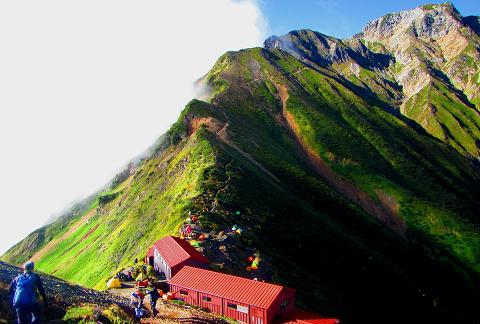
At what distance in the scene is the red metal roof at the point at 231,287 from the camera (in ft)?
123

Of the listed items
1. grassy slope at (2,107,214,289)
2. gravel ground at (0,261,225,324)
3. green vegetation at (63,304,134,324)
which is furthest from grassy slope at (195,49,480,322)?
green vegetation at (63,304,134,324)

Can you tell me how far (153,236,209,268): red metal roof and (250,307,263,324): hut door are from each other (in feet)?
37.3

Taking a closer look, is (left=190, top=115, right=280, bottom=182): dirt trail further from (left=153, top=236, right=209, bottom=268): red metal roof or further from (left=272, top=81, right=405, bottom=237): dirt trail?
(left=153, top=236, right=209, bottom=268): red metal roof

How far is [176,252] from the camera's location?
47.4 meters

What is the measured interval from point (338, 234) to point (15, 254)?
523ft

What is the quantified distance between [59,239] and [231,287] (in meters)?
153

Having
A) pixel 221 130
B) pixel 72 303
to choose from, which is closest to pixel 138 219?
pixel 221 130

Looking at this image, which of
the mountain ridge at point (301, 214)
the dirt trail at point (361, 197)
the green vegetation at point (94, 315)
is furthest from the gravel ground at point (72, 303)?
the dirt trail at point (361, 197)

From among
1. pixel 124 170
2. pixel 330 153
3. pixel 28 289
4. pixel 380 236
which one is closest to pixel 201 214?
pixel 28 289

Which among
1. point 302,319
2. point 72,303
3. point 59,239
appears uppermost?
point 302,319

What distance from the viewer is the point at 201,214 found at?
64.6 meters

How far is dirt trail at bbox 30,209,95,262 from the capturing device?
165 metres

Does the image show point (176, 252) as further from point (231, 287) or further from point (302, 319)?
point (302, 319)

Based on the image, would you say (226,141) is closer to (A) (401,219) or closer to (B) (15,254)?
(A) (401,219)
